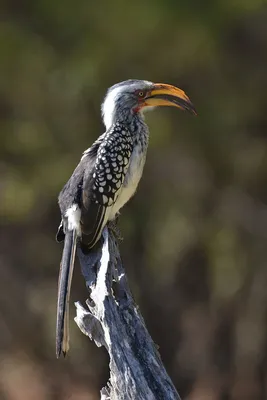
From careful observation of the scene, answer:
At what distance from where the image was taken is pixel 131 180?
456 cm

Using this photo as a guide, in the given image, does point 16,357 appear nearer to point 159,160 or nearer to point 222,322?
point 222,322

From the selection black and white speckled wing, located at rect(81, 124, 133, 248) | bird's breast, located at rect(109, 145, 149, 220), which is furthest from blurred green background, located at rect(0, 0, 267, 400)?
black and white speckled wing, located at rect(81, 124, 133, 248)

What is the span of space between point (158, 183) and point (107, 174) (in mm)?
3742

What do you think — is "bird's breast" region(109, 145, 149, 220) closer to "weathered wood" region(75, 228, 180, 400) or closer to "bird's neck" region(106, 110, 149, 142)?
"bird's neck" region(106, 110, 149, 142)

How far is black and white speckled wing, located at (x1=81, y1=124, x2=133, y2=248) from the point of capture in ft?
13.9

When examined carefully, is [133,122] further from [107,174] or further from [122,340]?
[122,340]

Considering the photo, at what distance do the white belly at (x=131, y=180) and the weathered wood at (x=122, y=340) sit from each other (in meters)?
0.86

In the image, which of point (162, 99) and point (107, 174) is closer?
point (107, 174)

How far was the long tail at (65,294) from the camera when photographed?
3.70m

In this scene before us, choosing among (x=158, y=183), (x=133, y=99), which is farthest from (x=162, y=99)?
(x=158, y=183)

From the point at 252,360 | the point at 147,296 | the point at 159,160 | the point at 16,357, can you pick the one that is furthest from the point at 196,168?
the point at 16,357

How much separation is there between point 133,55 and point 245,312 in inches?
110

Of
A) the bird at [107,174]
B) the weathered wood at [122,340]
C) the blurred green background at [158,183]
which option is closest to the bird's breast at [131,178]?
the bird at [107,174]

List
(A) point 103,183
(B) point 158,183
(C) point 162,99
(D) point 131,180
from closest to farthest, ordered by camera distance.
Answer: (A) point 103,183 → (D) point 131,180 → (C) point 162,99 → (B) point 158,183
